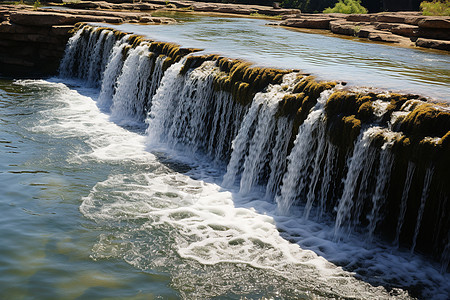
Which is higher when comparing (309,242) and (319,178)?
(319,178)

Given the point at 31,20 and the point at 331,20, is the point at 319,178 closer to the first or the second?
the point at 31,20

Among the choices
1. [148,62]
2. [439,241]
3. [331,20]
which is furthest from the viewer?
[331,20]

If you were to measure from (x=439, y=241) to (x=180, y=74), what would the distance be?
5969 millimetres

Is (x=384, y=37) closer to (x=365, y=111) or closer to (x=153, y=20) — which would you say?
(x=153, y=20)

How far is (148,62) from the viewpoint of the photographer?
1132 cm

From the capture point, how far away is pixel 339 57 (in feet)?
35.9

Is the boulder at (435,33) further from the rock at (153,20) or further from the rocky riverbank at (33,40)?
the rocky riverbank at (33,40)

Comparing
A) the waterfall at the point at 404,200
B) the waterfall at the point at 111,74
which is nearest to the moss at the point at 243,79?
the waterfall at the point at 404,200

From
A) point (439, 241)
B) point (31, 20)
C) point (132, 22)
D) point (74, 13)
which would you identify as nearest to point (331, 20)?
point (132, 22)

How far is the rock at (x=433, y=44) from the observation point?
13625mm

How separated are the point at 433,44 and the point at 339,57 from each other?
14.9 ft

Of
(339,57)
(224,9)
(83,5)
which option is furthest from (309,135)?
(224,9)

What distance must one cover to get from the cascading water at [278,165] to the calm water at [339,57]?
36.1 inches

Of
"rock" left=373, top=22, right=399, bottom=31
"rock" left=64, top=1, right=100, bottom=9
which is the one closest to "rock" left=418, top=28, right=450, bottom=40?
"rock" left=373, top=22, right=399, bottom=31
